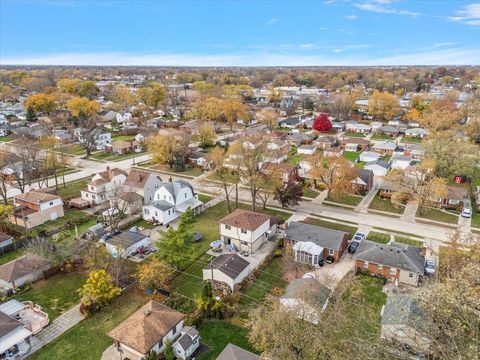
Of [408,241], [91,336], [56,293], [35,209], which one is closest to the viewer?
[91,336]

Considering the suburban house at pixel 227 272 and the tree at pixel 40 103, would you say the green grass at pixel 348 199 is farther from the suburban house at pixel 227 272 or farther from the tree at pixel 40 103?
the tree at pixel 40 103

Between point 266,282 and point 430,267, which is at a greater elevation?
point 430,267

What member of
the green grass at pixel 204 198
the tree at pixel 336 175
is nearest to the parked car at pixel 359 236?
the tree at pixel 336 175

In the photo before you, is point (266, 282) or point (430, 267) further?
point (430, 267)

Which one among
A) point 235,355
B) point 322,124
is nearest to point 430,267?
point 235,355

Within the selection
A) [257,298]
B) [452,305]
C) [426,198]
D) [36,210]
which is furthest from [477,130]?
[36,210]

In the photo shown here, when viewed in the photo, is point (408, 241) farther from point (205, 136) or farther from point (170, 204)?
point (205, 136)
